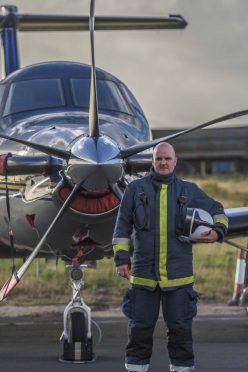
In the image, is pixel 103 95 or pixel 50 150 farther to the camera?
pixel 103 95

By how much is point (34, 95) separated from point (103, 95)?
740 millimetres

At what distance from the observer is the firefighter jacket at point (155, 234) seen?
309 inches

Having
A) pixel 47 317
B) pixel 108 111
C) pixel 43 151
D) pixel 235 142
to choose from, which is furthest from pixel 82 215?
pixel 235 142

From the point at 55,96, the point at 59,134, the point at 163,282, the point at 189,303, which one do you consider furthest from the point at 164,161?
the point at 55,96

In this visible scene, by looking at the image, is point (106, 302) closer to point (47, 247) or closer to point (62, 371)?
point (47, 247)

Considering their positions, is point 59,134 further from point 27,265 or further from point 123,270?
point 123,270

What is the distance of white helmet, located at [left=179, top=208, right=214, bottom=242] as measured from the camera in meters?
7.79

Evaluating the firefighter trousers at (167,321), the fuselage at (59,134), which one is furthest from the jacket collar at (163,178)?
the fuselage at (59,134)

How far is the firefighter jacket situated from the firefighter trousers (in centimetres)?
8

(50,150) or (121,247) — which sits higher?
(50,150)

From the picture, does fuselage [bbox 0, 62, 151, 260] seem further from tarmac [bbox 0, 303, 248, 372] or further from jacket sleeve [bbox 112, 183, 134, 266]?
jacket sleeve [bbox 112, 183, 134, 266]

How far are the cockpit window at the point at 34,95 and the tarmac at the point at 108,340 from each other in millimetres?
2397

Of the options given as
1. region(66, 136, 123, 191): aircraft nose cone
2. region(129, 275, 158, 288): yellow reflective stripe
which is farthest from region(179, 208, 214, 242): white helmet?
region(66, 136, 123, 191): aircraft nose cone

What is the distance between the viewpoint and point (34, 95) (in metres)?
11.2
